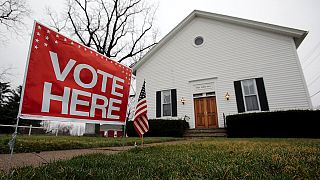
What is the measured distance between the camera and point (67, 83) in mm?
2473

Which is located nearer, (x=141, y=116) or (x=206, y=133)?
(x=141, y=116)

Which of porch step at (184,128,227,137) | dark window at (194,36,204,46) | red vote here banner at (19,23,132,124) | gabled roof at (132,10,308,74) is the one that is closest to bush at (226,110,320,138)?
porch step at (184,128,227,137)

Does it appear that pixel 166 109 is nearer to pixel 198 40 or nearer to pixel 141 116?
pixel 198 40

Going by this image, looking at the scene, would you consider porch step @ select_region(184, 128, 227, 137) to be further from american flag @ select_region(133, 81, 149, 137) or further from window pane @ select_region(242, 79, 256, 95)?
american flag @ select_region(133, 81, 149, 137)

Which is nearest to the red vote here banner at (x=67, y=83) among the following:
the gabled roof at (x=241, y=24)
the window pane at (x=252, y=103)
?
the window pane at (x=252, y=103)

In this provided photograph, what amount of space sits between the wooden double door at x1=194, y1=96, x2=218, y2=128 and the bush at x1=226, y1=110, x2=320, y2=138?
155cm

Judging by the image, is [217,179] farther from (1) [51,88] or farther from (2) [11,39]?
(2) [11,39]

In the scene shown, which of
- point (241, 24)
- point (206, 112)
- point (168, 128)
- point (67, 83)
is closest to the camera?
point (67, 83)

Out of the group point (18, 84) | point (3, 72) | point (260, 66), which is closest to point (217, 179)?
point (260, 66)

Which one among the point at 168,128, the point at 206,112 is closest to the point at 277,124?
the point at 206,112

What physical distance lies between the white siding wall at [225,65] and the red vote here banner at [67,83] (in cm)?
881

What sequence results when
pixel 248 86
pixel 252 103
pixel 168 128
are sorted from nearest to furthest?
1. pixel 252 103
2. pixel 168 128
3. pixel 248 86

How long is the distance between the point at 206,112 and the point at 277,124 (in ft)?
12.4

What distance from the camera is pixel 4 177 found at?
1396mm
